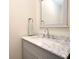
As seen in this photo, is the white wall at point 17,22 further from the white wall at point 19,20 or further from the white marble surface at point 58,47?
the white marble surface at point 58,47

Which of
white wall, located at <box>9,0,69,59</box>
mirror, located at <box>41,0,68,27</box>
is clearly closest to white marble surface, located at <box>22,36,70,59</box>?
mirror, located at <box>41,0,68,27</box>

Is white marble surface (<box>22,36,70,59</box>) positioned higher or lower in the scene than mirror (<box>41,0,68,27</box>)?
lower

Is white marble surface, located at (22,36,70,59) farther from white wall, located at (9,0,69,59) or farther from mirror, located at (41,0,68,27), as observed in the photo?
white wall, located at (9,0,69,59)

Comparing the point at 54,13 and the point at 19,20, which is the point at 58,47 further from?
the point at 19,20

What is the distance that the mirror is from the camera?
1.66 meters

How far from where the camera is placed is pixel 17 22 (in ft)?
8.83

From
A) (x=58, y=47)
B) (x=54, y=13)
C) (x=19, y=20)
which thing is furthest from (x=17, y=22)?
(x=58, y=47)

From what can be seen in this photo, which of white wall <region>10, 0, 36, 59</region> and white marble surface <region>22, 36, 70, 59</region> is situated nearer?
white marble surface <region>22, 36, 70, 59</region>

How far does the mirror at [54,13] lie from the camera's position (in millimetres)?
1664

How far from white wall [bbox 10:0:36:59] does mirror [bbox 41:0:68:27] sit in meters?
0.52

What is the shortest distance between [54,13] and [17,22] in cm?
112
